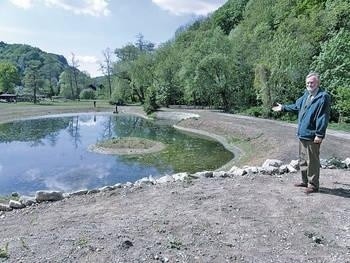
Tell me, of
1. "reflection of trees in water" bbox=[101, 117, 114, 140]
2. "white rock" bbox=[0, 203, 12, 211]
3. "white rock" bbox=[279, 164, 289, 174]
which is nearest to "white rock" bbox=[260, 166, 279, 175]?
"white rock" bbox=[279, 164, 289, 174]

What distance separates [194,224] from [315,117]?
3864 mm

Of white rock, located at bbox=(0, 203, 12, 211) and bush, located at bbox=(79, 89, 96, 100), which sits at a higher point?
white rock, located at bbox=(0, 203, 12, 211)

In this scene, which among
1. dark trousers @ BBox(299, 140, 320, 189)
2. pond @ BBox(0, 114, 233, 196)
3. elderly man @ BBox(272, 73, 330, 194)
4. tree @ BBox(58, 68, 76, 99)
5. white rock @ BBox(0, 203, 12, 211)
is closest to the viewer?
elderly man @ BBox(272, 73, 330, 194)

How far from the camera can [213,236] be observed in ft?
24.1

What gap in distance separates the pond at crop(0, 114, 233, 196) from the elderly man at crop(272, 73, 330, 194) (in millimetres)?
12398

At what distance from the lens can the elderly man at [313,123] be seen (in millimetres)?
9414

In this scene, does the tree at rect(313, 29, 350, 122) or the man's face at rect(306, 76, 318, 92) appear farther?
the tree at rect(313, 29, 350, 122)

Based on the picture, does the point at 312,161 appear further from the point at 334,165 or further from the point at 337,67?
the point at 337,67

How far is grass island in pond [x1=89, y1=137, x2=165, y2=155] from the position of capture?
30553 mm

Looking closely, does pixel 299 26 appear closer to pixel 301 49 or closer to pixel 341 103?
pixel 301 49

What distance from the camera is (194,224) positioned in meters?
7.86

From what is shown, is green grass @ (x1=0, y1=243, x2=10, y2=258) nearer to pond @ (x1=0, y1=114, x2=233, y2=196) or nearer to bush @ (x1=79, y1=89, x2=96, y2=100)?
pond @ (x1=0, y1=114, x2=233, y2=196)

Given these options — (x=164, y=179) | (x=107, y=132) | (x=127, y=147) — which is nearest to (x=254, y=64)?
(x=107, y=132)

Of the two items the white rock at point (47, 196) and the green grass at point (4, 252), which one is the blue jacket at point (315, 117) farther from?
the green grass at point (4, 252)
